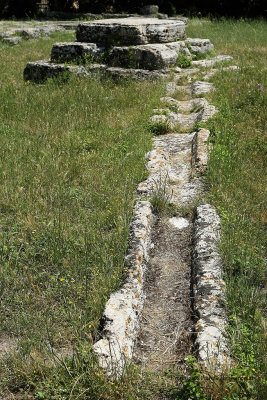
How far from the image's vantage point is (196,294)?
309cm

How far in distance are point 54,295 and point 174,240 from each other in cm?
135

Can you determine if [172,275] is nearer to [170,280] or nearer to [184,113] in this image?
[170,280]

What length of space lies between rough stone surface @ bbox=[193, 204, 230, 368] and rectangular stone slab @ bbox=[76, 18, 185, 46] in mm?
6499

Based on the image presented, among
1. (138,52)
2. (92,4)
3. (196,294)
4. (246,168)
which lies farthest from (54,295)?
(92,4)

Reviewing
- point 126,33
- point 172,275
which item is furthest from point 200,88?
point 172,275

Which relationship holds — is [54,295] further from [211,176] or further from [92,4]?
[92,4]

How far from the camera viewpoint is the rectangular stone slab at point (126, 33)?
9.37 m

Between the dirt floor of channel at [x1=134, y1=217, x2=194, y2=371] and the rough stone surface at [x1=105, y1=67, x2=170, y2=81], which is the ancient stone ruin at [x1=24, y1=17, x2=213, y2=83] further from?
the dirt floor of channel at [x1=134, y1=217, x2=194, y2=371]

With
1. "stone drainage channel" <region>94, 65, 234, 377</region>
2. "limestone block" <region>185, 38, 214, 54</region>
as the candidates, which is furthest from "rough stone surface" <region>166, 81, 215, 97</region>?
"stone drainage channel" <region>94, 65, 234, 377</region>

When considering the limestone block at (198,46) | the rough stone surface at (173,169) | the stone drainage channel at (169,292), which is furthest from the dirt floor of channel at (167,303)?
the limestone block at (198,46)

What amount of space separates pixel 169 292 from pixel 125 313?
0.56 metres

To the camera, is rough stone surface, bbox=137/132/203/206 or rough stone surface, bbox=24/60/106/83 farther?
rough stone surface, bbox=24/60/106/83

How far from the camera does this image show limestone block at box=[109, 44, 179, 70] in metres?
8.88

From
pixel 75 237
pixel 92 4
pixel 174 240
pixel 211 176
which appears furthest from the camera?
pixel 92 4
